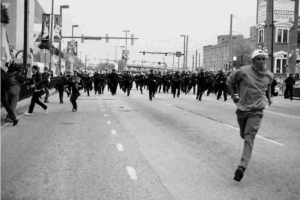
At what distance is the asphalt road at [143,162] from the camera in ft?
21.1

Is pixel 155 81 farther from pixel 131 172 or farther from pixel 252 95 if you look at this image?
pixel 252 95

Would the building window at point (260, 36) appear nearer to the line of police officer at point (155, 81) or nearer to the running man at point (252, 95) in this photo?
the line of police officer at point (155, 81)

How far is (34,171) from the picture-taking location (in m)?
7.73

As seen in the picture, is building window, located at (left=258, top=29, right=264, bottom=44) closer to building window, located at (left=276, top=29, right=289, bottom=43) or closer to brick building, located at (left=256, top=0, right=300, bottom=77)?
brick building, located at (left=256, top=0, right=300, bottom=77)

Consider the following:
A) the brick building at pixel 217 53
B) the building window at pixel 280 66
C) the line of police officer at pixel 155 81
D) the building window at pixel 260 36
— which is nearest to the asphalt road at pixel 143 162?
the line of police officer at pixel 155 81

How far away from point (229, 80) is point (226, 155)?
2.23m

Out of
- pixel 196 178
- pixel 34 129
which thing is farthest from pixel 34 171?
pixel 34 129

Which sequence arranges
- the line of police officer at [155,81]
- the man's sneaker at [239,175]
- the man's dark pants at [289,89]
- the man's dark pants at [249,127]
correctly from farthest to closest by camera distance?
1. the man's dark pants at [289,89]
2. the line of police officer at [155,81]
3. the man's dark pants at [249,127]
4. the man's sneaker at [239,175]

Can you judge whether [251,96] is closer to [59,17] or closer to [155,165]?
[155,165]

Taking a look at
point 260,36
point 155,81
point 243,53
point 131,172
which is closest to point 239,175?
A: point 131,172

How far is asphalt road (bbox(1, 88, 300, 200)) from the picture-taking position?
6.44 m

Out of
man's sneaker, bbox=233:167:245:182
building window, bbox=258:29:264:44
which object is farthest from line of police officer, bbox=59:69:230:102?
building window, bbox=258:29:264:44

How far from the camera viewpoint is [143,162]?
8.59m

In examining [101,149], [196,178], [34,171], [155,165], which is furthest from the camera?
[101,149]
